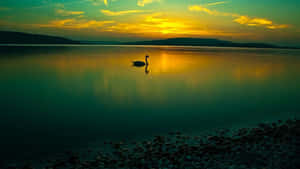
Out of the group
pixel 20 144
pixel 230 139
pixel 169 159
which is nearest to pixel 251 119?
pixel 230 139

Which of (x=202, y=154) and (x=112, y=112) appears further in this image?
(x=112, y=112)

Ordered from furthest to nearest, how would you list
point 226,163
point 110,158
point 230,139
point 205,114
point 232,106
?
point 232,106 < point 205,114 < point 230,139 < point 110,158 < point 226,163

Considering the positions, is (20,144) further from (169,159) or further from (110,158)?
(169,159)

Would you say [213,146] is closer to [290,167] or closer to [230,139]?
[230,139]

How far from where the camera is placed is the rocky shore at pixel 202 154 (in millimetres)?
7238

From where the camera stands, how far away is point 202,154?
807cm

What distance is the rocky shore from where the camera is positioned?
7238 millimetres

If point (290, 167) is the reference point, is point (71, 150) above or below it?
below

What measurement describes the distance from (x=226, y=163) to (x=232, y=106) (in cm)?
1034

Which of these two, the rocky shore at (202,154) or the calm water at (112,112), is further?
the calm water at (112,112)

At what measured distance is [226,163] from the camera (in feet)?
23.8

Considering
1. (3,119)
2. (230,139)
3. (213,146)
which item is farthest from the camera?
(3,119)

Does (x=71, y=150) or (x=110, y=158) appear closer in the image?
(x=110, y=158)

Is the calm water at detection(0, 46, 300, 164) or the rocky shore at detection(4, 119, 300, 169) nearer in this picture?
the rocky shore at detection(4, 119, 300, 169)
